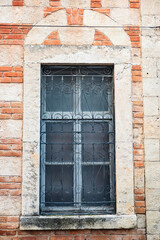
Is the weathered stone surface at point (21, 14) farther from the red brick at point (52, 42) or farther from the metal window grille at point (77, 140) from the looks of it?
the metal window grille at point (77, 140)

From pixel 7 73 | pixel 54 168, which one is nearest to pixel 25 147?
pixel 54 168

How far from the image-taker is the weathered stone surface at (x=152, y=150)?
14.3 feet

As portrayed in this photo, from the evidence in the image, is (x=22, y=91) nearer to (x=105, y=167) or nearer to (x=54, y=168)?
(x=54, y=168)

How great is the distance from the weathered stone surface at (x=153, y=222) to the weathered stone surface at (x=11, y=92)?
222cm

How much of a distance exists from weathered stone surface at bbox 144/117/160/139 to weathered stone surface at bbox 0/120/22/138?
162cm

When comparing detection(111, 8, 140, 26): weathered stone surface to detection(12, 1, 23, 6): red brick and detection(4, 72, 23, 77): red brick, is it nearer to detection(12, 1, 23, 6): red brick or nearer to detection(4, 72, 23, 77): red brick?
detection(12, 1, 23, 6): red brick

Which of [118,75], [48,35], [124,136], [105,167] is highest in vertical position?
[48,35]

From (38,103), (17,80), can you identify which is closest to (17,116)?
(38,103)

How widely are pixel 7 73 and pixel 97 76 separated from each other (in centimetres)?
120

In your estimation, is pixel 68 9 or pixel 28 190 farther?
pixel 68 9

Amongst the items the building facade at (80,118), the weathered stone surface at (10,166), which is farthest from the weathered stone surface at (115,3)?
the weathered stone surface at (10,166)

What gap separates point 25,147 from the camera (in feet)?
14.1

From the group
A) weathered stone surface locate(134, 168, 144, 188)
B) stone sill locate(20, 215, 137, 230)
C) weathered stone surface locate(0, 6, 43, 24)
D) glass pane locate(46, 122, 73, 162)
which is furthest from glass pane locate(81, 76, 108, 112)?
stone sill locate(20, 215, 137, 230)

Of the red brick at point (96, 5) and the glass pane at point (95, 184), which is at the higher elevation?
the red brick at point (96, 5)
